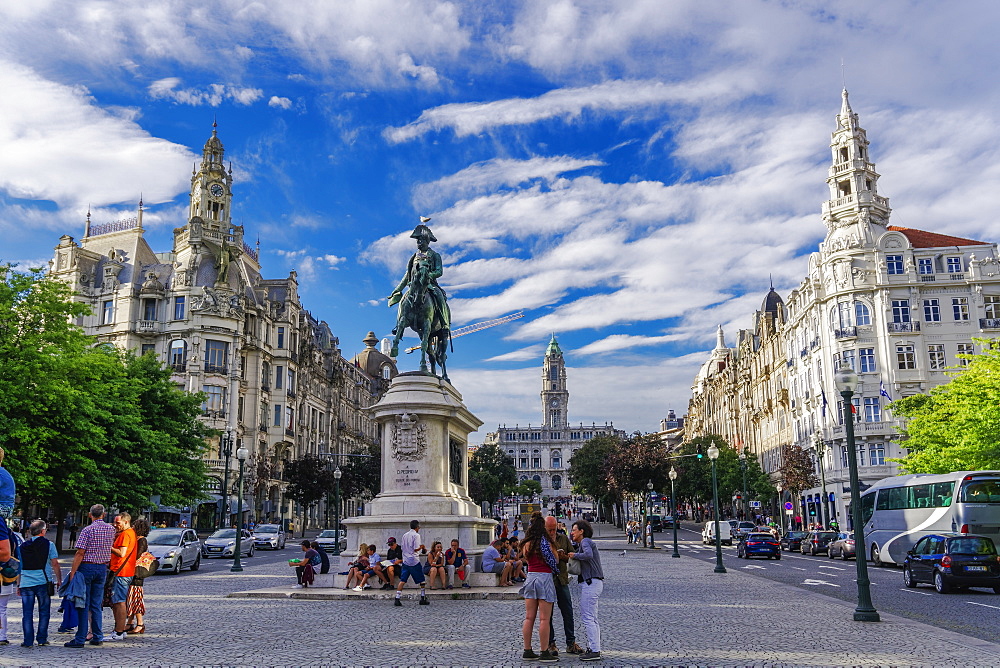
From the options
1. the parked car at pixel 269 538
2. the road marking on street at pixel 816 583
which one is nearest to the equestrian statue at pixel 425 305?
the road marking on street at pixel 816 583

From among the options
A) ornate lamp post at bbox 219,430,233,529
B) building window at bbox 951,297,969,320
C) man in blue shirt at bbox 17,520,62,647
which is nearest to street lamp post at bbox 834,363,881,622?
man in blue shirt at bbox 17,520,62,647

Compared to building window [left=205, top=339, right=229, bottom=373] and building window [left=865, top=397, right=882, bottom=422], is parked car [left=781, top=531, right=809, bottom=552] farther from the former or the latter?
building window [left=205, top=339, right=229, bottom=373]

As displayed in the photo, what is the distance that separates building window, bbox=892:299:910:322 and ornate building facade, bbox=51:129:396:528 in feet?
162

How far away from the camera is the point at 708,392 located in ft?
412

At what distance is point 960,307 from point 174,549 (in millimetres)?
55143

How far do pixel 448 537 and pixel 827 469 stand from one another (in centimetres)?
5294

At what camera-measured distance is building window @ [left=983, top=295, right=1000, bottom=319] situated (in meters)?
60.4

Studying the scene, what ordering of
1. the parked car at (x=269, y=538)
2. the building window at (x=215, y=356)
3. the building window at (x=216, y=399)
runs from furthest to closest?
the building window at (x=215, y=356) → the building window at (x=216, y=399) → the parked car at (x=269, y=538)

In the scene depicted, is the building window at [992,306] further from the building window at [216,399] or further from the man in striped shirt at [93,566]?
the man in striped shirt at [93,566]

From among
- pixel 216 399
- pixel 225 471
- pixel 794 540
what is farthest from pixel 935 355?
pixel 216 399

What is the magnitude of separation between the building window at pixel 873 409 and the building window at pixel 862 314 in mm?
5623

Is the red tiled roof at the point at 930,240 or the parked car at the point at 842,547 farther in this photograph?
the red tiled roof at the point at 930,240

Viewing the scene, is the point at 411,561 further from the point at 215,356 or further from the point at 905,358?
the point at 215,356

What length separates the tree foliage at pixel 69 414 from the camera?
1282 inches
